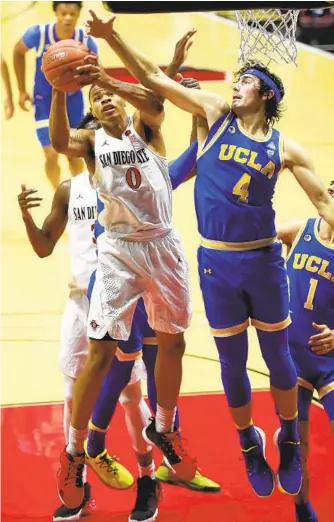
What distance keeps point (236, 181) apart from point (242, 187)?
1.8 inches

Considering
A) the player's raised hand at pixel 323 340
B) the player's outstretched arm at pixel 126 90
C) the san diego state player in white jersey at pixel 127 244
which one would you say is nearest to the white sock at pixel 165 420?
the san diego state player in white jersey at pixel 127 244

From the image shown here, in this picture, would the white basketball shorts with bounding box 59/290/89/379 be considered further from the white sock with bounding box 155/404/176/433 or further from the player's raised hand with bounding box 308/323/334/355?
the player's raised hand with bounding box 308/323/334/355

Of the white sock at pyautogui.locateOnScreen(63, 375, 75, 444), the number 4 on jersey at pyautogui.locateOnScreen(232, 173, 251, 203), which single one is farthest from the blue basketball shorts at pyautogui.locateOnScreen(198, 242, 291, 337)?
the white sock at pyautogui.locateOnScreen(63, 375, 75, 444)

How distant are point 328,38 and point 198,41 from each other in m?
1.94

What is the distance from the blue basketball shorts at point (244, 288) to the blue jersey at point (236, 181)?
0.10 m

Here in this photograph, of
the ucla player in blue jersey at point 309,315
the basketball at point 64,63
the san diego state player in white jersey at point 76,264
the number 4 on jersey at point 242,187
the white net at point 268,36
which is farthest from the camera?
the san diego state player in white jersey at point 76,264

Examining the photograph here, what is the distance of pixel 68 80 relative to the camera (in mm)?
5004

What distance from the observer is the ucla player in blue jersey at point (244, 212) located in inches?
213

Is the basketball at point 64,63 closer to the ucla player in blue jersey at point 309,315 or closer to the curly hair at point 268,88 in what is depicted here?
the curly hair at point 268,88

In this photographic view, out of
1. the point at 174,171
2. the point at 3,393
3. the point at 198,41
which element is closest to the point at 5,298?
the point at 3,393

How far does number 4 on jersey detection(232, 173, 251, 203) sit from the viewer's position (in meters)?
5.38

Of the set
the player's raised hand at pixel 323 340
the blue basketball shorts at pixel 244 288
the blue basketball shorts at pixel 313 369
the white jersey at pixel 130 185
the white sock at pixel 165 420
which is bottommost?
the white sock at pixel 165 420

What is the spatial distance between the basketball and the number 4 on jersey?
1.02 metres

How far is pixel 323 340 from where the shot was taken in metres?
5.79
